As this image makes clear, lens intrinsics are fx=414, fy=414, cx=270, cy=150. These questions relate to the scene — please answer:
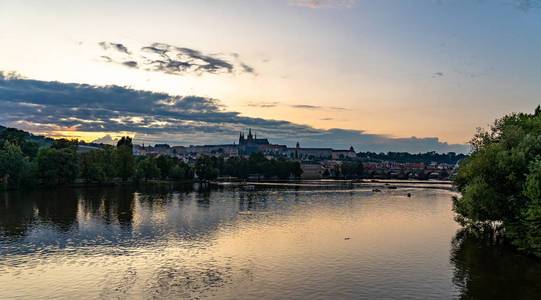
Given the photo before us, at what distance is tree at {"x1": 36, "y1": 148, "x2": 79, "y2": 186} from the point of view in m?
98.7

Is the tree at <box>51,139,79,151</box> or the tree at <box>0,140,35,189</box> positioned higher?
the tree at <box>51,139,79,151</box>

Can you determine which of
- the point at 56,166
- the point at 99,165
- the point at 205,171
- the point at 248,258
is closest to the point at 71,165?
the point at 56,166

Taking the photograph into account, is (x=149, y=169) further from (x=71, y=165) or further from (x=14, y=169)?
(x=14, y=169)

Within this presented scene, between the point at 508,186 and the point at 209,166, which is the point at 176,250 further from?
the point at 209,166

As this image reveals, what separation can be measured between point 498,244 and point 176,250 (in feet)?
106

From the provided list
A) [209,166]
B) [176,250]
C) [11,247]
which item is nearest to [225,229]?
[176,250]

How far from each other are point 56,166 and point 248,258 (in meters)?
82.4

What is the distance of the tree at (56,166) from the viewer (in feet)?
324

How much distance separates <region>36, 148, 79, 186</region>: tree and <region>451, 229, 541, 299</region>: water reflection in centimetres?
9085

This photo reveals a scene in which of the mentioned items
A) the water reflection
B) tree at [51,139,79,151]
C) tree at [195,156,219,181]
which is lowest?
the water reflection

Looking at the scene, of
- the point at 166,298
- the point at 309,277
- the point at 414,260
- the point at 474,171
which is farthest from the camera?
the point at 474,171

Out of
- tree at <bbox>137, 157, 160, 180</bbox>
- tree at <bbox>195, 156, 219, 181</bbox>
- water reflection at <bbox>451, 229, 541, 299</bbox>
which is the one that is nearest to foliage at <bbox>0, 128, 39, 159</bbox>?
tree at <bbox>137, 157, 160, 180</bbox>

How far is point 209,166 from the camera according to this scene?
15250 cm

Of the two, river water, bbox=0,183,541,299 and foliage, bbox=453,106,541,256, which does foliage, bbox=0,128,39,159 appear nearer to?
river water, bbox=0,183,541,299
